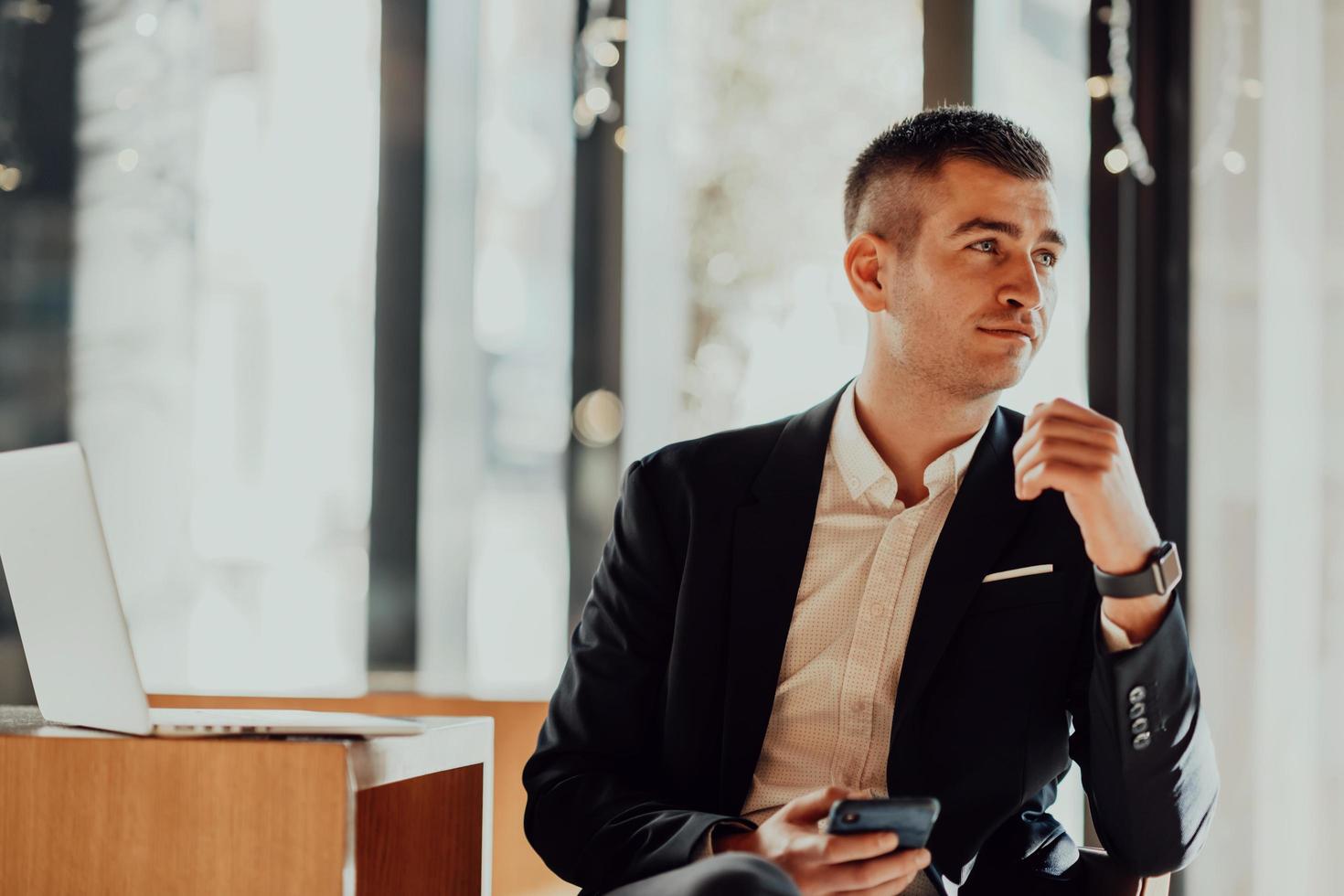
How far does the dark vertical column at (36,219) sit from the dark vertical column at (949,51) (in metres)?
1.86

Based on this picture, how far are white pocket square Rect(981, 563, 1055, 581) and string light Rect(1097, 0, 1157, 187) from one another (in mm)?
1160

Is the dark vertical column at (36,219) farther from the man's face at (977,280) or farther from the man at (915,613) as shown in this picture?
the man's face at (977,280)

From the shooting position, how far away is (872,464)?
64.4 inches

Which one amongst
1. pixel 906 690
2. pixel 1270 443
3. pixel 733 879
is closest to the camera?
pixel 733 879

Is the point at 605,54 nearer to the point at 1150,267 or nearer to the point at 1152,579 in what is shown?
the point at 1150,267

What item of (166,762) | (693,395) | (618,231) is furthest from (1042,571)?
(618,231)

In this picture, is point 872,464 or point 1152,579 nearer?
point 1152,579

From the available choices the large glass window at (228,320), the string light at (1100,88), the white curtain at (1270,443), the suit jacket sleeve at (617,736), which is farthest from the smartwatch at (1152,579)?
the large glass window at (228,320)

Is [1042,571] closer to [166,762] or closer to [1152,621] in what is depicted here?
[1152,621]

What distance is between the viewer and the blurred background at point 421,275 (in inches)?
100

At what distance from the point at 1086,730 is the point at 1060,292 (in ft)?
3.73

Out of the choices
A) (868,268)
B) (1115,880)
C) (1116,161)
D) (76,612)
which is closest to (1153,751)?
(1115,880)

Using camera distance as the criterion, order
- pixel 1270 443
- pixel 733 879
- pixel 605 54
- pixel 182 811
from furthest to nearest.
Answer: pixel 605 54 → pixel 1270 443 → pixel 182 811 → pixel 733 879

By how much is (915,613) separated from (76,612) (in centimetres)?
95
